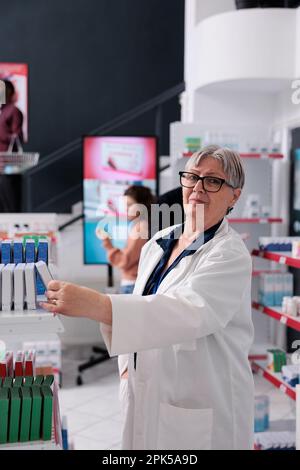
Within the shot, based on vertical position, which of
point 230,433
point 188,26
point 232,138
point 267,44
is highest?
point 188,26

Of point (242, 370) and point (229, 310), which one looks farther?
point (242, 370)

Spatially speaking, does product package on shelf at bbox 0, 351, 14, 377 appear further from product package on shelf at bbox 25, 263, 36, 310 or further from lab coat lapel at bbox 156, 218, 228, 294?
lab coat lapel at bbox 156, 218, 228, 294

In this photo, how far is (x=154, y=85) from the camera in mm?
9102

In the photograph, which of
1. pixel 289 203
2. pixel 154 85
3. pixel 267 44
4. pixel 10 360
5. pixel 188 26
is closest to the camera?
pixel 10 360

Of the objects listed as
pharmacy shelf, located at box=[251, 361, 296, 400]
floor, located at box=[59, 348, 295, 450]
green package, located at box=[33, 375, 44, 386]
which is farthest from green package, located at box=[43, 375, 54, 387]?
pharmacy shelf, located at box=[251, 361, 296, 400]

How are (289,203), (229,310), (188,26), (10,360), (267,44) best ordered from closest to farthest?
(229,310), (10,360), (267,44), (289,203), (188,26)

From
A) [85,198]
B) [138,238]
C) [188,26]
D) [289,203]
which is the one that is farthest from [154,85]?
[138,238]

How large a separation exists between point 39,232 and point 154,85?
205 inches

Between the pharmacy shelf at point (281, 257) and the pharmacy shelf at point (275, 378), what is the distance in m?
0.83

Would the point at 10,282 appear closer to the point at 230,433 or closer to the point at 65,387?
the point at 230,433

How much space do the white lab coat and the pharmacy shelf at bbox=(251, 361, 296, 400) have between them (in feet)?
7.01

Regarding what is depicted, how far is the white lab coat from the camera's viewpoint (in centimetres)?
172

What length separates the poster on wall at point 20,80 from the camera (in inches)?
338

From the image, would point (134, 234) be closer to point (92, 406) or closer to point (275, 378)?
point (275, 378)
